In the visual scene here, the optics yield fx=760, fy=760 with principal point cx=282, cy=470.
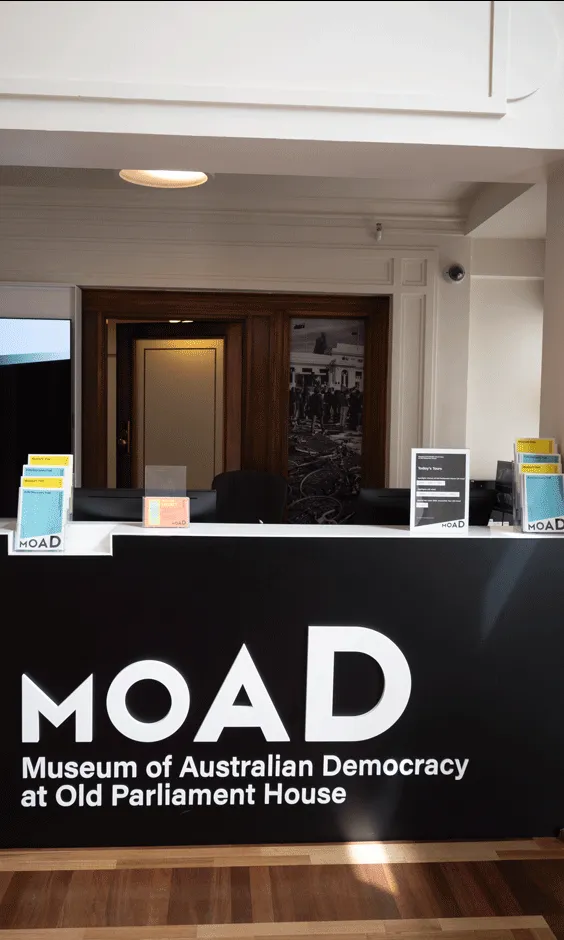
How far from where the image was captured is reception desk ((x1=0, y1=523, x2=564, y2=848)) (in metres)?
2.61

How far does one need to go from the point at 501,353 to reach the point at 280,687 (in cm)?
399

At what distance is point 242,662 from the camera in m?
2.64

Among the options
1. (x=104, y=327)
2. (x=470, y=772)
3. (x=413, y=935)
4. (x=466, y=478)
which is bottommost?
(x=413, y=935)

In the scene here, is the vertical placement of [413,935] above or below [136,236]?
below

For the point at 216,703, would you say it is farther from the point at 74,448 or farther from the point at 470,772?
the point at 74,448

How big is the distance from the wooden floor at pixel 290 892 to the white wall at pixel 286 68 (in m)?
2.47

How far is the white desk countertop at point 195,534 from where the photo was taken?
2.61m

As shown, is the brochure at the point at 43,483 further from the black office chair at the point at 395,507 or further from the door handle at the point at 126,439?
the door handle at the point at 126,439

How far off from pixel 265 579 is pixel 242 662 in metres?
0.30

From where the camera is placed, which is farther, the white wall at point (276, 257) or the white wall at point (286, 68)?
the white wall at point (276, 257)

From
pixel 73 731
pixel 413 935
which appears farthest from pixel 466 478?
pixel 73 731

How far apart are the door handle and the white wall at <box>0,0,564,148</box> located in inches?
132

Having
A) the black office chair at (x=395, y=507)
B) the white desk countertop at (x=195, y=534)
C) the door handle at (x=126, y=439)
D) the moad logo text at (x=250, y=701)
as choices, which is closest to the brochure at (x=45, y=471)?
the white desk countertop at (x=195, y=534)

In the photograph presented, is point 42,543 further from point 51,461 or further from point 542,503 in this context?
point 542,503
